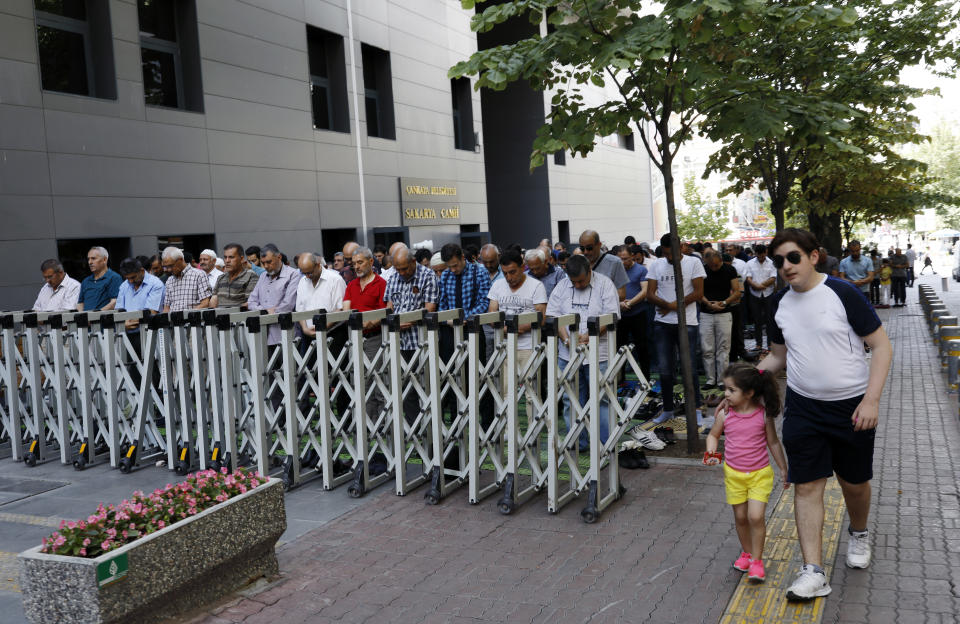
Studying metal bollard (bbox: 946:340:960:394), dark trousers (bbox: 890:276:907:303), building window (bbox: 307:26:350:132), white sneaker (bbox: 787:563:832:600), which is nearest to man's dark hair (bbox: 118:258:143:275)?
white sneaker (bbox: 787:563:832:600)

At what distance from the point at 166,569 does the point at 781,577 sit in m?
3.51

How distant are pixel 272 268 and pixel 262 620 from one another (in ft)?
17.9

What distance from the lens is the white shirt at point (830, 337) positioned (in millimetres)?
4516

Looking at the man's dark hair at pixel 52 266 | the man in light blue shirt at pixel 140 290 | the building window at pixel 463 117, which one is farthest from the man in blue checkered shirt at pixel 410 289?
the building window at pixel 463 117

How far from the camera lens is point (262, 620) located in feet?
15.5

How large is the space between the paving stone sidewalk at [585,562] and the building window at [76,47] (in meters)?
10.3

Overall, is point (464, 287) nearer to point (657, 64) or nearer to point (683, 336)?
point (683, 336)

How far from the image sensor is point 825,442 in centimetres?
468

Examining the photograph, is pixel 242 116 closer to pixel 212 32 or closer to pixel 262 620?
pixel 212 32

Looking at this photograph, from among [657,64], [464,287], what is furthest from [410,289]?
[657,64]

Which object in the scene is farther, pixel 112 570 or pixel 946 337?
pixel 946 337

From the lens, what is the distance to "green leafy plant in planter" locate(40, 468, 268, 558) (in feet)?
14.4

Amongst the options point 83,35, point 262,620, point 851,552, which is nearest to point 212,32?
point 83,35

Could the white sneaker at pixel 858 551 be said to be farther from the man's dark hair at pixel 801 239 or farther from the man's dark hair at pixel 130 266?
the man's dark hair at pixel 130 266
